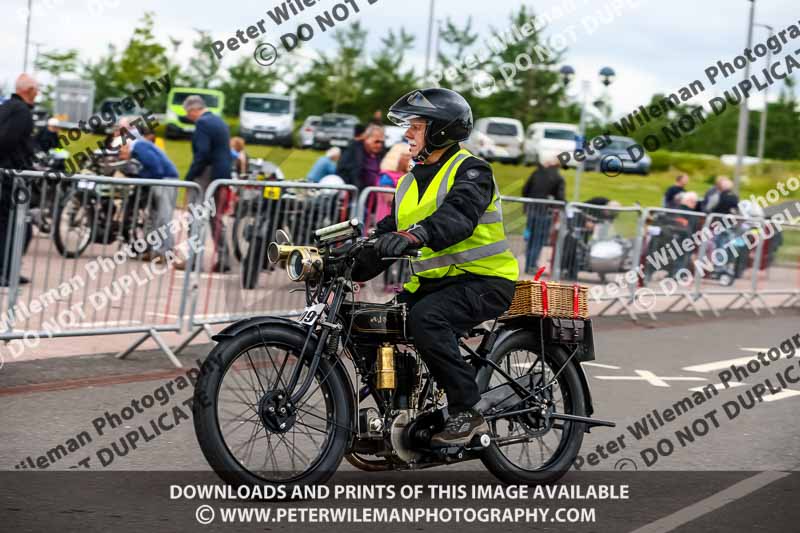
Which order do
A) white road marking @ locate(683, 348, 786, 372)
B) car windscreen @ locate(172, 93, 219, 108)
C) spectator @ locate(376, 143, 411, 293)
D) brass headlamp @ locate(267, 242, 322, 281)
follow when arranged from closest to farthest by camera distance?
brass headlamp @ locate(267, 242, 322, 281) < white road marking @ locate(683, 348, 786, 372) < spectator @ locate(376, 143, 411, 293) < car windscreen @ locate(172, 93, 219, 108)

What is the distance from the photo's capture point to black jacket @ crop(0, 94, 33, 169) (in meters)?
12.3

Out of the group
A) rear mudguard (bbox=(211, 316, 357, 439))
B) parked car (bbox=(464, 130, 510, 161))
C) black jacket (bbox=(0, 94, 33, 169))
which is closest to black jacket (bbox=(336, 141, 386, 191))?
black jacket (bbox=(0, 94, 33, 169))

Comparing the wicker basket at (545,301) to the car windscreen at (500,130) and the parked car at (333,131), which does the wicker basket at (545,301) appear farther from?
the car windscreen at (500,130)

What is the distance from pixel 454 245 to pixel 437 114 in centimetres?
59

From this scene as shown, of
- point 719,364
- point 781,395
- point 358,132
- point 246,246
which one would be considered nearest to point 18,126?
point 246,246

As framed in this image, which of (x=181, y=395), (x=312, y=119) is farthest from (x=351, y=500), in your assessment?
(x=312, y=119)

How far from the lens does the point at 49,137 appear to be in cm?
1873

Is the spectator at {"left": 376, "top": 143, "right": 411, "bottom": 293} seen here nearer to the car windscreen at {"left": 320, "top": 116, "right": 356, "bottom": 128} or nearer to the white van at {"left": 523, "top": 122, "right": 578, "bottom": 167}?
the white van at {"left": 523, "top": 122, "right": 578, "bottom": 167}

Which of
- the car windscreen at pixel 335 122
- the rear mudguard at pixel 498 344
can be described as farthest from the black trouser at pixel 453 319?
the car windscreen at pixel 335 122

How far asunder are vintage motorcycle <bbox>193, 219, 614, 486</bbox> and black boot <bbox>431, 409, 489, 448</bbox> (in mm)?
38

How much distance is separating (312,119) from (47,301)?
42.0 m

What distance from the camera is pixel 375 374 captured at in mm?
5555

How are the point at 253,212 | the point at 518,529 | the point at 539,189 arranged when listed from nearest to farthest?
the point at 518,529
the point at 253,212
the point at 539,189

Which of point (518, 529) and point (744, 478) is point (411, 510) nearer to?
point (518, 529)
